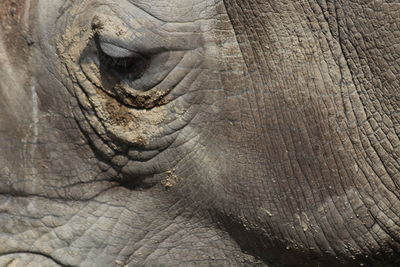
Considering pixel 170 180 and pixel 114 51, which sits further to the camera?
pixel 170 180

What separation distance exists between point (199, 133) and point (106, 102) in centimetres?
37

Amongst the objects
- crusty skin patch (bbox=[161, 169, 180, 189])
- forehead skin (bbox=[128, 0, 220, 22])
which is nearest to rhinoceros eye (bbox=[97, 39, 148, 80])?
forehead skin (bbox=[128, 0, 220, 22])

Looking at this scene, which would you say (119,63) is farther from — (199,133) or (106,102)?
(199,133)

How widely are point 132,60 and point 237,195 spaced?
64 cm

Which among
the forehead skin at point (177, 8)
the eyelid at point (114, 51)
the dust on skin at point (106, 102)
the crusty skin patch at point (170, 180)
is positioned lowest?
the crusty skin patch at point (170, 180)

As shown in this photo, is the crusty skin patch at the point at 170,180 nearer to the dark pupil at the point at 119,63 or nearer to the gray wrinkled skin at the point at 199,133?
the gray wrinkled skin at the point at 199,133

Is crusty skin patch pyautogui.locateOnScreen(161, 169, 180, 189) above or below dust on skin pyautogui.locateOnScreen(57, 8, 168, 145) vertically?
below

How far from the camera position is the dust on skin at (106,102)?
3.05m

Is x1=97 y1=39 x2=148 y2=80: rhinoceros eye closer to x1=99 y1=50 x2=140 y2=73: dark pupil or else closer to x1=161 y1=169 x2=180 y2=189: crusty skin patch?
x1=99 y1=50 x2=140 y2=73: dark pupil

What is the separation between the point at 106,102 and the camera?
306cm

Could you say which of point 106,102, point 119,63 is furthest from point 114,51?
point 106,102

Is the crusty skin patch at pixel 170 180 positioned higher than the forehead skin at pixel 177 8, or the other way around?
the forehead skin at pixel 177 8

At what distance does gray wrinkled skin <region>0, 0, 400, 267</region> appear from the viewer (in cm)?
295

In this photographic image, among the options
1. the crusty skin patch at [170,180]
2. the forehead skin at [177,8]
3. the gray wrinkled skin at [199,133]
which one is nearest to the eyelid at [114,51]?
the gray wrinkled skin at [199,133]
